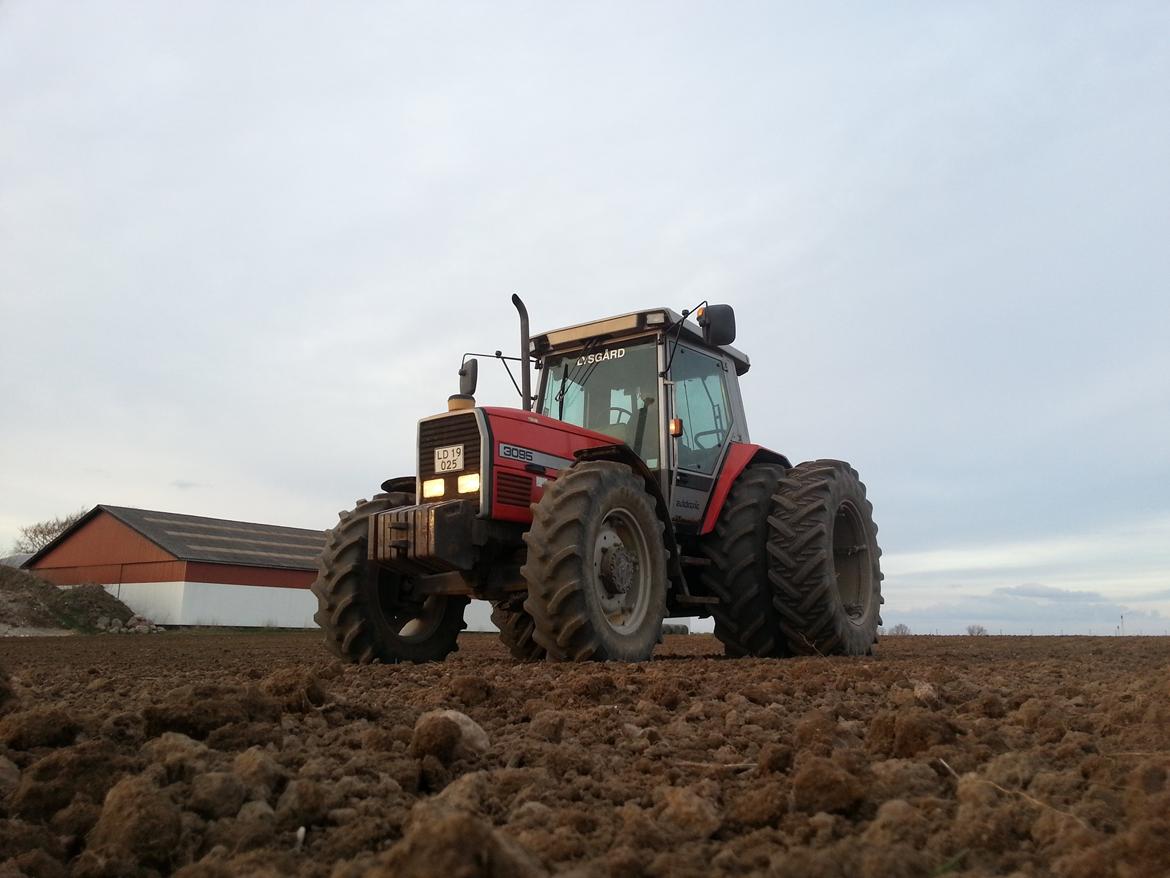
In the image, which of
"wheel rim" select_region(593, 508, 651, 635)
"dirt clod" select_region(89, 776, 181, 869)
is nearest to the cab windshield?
"wheel rim" select_region(593, 508, 651, 635)

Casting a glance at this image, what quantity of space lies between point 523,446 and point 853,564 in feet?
12.9

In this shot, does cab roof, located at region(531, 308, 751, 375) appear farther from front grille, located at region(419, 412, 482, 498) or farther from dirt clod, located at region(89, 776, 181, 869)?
dirt clod, located at region(89, 776, 181, 869)

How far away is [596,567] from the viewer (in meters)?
5.77

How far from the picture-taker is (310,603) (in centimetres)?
2700

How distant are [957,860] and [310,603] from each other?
88.2 ft

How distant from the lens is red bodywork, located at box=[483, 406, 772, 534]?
602cm

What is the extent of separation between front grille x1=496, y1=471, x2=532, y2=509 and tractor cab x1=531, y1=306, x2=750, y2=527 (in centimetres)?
112

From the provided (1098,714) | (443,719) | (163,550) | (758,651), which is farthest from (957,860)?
(163,550)

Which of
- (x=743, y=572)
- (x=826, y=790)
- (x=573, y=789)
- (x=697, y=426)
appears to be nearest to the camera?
(x=826, y=790)

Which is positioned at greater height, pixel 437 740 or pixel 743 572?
pixel 743 572

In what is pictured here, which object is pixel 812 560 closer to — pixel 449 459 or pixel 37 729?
pixel 449 459

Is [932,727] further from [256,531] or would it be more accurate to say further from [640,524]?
[256,531]

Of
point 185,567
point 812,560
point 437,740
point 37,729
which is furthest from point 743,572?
point 185,567

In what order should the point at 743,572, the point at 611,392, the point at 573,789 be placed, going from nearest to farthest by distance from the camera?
the point at 573,789 → the point at 743,572 → the point at 611,392
